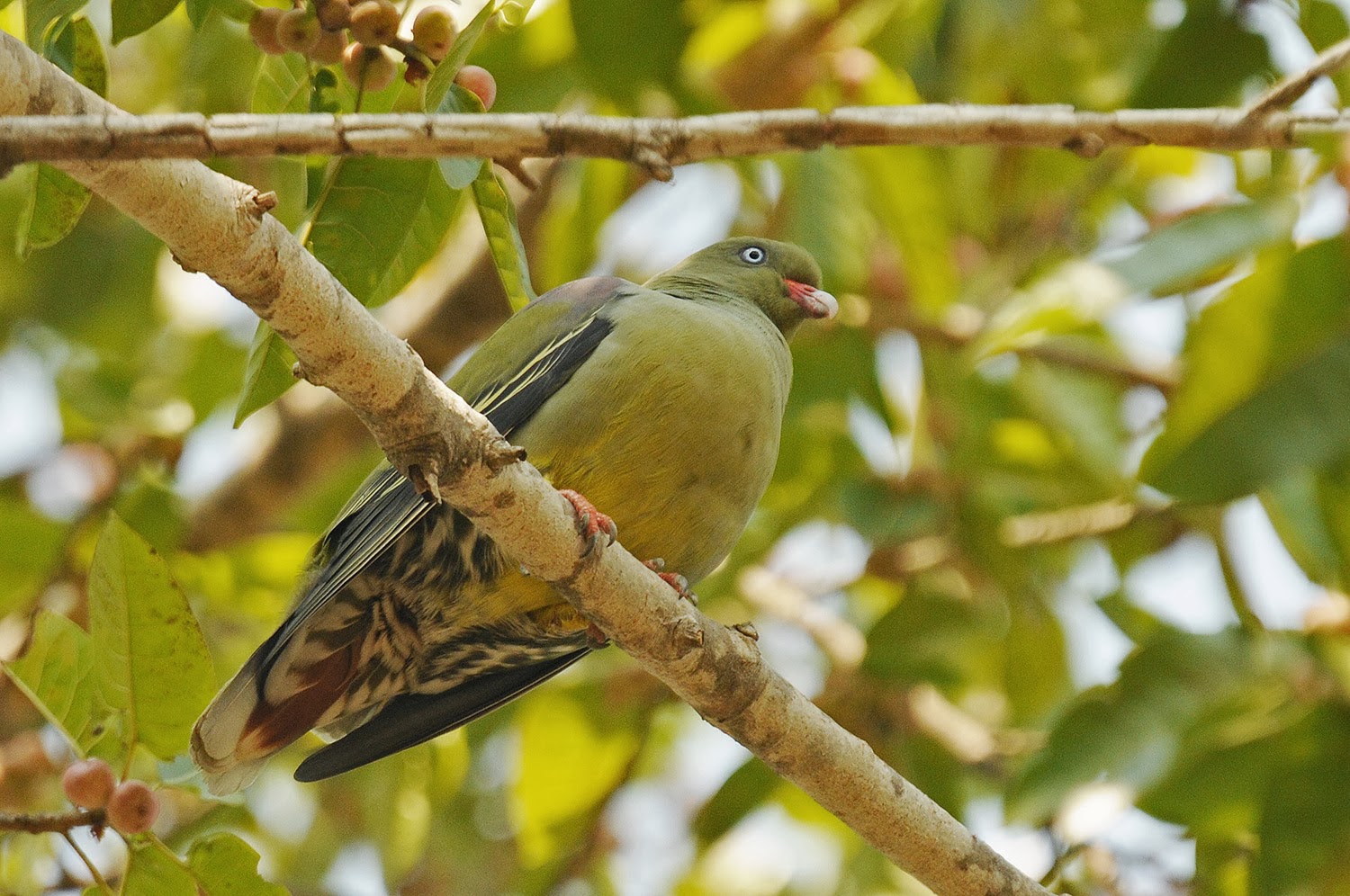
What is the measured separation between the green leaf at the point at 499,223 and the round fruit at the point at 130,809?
1.09m

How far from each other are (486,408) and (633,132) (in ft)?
4.11

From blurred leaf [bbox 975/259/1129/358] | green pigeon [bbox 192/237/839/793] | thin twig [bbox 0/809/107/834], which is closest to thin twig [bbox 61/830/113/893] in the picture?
thin twig [bbox 0/809/107/834]

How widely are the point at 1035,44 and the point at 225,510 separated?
308 centimetres

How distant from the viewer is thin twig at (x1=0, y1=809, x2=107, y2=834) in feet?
7.98

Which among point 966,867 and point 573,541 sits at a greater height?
point 573,541

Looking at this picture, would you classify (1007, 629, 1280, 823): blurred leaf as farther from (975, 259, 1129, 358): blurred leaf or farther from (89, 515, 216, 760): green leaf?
(89, 515, 216, 760): green leaf

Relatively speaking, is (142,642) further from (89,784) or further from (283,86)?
(283,86)

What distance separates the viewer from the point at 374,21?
2.26 meters

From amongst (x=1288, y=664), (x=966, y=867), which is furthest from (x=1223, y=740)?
(x=966, y=867)

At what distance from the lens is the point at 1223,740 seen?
13.8 ft

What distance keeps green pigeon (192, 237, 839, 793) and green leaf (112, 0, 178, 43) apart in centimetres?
103

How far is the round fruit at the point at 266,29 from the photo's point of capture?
7.75 ft

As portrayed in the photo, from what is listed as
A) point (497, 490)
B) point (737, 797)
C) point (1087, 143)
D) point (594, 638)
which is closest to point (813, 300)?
point (594, 638)

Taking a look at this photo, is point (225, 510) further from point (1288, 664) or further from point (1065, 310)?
point (1288, 664)
